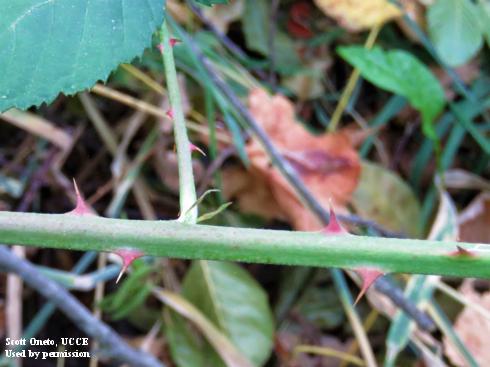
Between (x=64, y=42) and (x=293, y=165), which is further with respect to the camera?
(x=293, y=165)

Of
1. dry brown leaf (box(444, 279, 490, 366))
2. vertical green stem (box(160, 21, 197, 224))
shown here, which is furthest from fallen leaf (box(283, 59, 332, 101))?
vertical green stem (box(160, 21, 197, 224))

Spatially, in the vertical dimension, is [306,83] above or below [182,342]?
above

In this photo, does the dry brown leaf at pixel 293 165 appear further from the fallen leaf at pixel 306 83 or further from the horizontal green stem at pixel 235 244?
the horizontal green stem at pixel 235 244

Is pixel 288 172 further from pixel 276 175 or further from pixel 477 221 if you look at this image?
pixel 477 221

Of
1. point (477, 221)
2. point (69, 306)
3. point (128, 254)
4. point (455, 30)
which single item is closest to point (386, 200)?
point (477, 221)

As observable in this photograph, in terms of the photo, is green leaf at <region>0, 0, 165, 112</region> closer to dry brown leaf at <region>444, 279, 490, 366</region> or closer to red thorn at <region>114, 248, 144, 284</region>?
red thorn at <region>114, 248, 144, 284</region>

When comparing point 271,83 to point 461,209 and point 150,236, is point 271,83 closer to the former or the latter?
point 461,209

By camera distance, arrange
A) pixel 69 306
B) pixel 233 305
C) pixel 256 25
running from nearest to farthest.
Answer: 1. pixel 69 306
2. pixel 233 305
3. pixel 256 25
